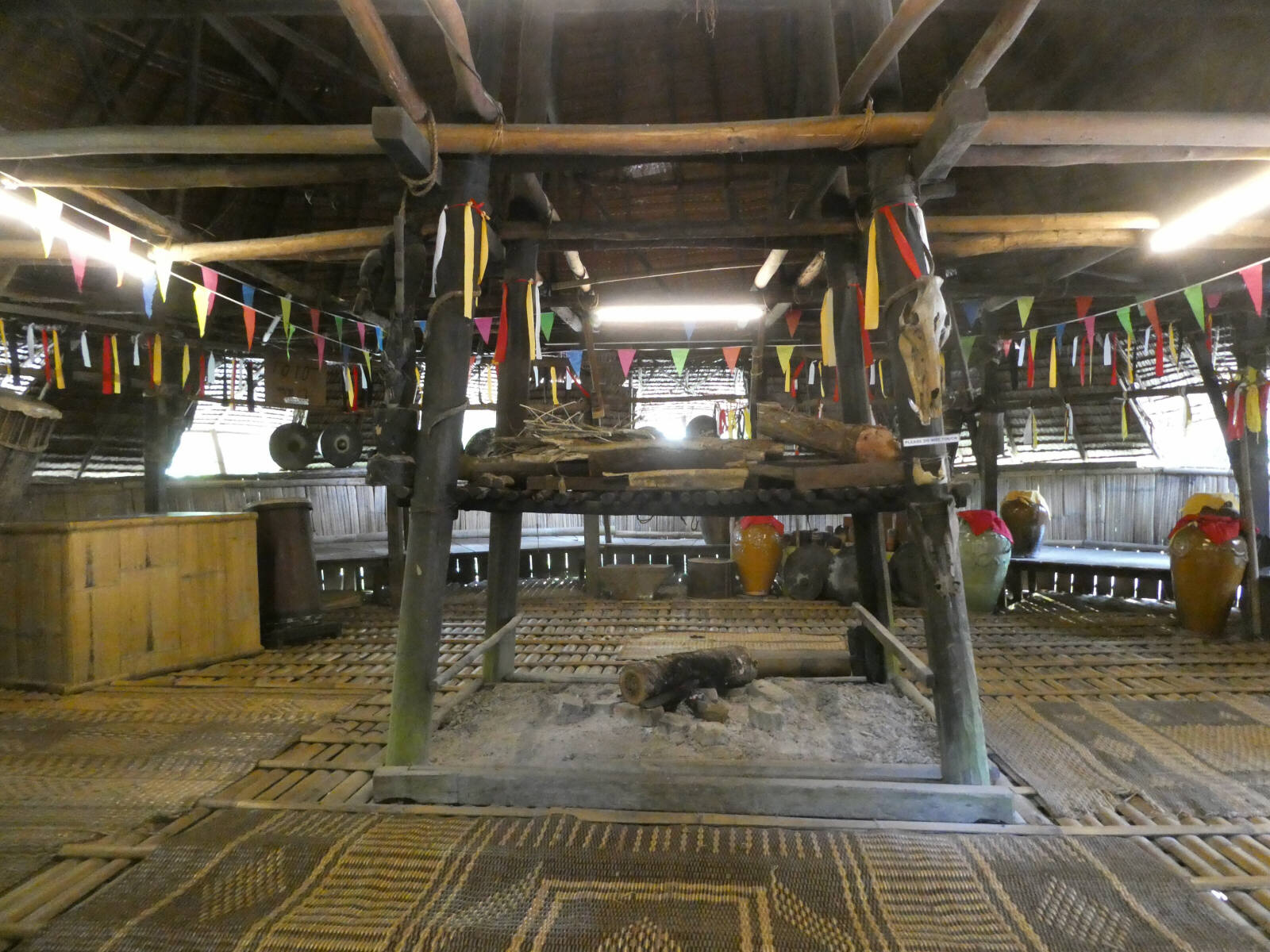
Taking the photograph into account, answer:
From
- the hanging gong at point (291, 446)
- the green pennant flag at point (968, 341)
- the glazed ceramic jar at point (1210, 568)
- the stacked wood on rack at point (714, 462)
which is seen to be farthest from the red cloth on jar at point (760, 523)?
the hanging gong at point (291, 446)

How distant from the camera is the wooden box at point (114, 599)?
13.9ft

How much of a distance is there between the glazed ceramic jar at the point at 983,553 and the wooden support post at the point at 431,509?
571 centimetres

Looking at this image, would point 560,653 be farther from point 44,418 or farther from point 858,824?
point 44,418

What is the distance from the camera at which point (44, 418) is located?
610 cm

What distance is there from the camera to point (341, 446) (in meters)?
9.45

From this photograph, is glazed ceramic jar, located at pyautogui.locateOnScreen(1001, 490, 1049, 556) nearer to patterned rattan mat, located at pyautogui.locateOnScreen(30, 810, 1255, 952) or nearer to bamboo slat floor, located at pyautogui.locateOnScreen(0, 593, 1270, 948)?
bamboo slat floor, located at pyautogui.locateOnScreen(0, 593, 1270, 948)

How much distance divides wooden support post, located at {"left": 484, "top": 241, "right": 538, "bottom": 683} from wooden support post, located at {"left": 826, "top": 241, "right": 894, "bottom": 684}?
6.66 ft

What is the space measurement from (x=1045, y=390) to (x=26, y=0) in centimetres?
1148

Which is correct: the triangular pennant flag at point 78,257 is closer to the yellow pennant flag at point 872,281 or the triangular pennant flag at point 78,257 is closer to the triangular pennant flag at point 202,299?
the triangular pennant flag at point 202,299

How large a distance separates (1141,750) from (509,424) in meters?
4.16

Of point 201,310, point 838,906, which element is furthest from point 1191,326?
point 201,310

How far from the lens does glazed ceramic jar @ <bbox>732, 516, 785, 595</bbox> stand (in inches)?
302

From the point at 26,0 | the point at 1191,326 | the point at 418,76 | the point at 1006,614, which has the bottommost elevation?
the point at 1006,614

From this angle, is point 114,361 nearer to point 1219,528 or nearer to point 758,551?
point 758,551
